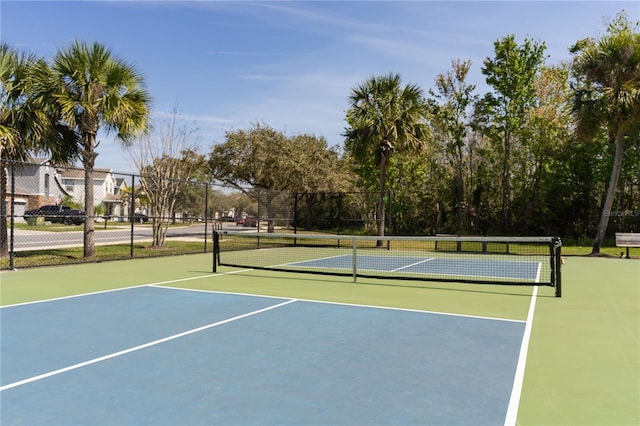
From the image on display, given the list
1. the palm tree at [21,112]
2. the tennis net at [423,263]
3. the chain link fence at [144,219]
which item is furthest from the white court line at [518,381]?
the palm tree at [21,112]

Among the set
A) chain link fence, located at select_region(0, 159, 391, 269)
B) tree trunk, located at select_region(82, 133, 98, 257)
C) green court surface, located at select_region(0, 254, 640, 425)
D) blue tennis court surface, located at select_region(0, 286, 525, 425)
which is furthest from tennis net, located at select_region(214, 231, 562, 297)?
tree trunk, located at select_region(82, 133, 98, 257)

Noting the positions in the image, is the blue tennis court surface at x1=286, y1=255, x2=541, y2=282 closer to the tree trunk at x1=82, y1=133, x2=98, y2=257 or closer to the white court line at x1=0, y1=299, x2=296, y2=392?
the tree trunk at x1=82, y1=133, x2=98, y2=257

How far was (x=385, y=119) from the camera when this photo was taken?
2202cm

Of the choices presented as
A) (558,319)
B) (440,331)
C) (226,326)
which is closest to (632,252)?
(558,319)

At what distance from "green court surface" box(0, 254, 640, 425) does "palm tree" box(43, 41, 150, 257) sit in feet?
12.3

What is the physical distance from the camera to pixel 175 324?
21.7ft

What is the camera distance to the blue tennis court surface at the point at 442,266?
12.4 m

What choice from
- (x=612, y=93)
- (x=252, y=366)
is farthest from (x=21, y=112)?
(x=612, y=93)

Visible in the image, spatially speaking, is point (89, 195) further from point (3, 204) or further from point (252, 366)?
point (252, 366)

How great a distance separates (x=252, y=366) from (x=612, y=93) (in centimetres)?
1909

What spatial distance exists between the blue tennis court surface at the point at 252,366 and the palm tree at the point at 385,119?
15465 mm

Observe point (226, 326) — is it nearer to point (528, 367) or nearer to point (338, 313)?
point (338, 313)

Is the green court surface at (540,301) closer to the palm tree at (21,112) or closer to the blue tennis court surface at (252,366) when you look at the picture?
the blue tennis court surface at (252,366)

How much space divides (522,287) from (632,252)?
13504mm
